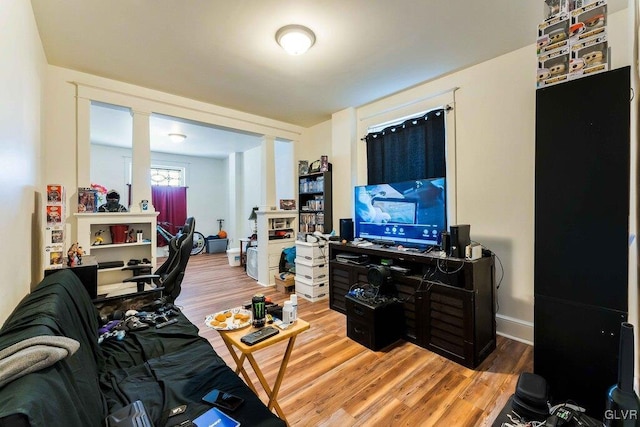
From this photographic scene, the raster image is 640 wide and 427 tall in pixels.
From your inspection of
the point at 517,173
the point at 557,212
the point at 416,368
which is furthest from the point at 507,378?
the point at 517,173

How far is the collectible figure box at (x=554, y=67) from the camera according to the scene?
148 cm

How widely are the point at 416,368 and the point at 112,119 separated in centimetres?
559

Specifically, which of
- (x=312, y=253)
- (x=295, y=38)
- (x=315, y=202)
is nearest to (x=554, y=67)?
(x=295, y=38)

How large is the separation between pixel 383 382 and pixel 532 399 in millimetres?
867

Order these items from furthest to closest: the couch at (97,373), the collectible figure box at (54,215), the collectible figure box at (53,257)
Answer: the collectible figure box at (54,215), the collectible figure box at (53,257), the couch at (97,373)

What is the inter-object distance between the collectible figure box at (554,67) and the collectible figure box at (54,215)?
3.64 m

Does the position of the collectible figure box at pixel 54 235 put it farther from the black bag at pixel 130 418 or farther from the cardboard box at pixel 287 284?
the cardboard box at pixel 287 284

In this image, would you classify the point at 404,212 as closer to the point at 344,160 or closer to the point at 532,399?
the point at 344,160

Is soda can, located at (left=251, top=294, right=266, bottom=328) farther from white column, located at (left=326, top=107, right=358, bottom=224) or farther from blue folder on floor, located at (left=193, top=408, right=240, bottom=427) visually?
white column, located at (left=326, top=107, right=358, bottom=224)

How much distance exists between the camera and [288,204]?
472 cm

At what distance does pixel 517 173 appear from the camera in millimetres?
2572

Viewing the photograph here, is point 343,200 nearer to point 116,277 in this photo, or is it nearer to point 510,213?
point 510,213

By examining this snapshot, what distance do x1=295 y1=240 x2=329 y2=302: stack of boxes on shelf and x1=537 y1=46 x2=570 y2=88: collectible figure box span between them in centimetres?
284

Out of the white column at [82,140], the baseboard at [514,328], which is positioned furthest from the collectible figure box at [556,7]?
the white column at [82,140]
